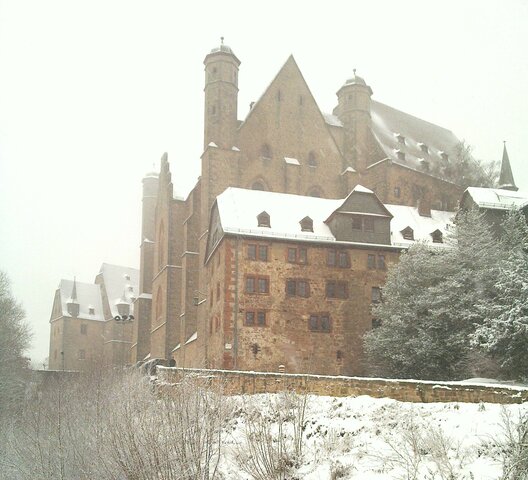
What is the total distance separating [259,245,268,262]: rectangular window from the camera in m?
43.1

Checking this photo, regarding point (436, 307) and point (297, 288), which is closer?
point (436, 307)

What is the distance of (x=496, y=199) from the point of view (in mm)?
44844

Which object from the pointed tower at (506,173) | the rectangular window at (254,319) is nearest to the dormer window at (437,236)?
the rectangular window at (254,319)

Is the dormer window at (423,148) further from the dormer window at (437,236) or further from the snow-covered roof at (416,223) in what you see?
the dormer window at (437,236)

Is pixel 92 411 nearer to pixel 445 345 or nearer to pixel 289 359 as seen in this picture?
pixel 289 359

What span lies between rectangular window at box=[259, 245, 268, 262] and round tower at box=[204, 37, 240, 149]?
1471 cm

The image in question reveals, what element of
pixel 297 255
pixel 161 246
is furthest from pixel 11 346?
pixel 297 255

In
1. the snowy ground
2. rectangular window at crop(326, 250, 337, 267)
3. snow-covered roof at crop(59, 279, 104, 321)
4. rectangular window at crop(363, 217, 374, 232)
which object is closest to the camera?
the snowy ground

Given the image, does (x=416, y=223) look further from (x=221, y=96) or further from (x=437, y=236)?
(x=221, y=96)

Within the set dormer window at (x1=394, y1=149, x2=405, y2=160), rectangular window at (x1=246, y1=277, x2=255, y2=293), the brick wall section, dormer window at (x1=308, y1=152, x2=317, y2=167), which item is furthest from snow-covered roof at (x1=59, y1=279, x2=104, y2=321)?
the brick wall section

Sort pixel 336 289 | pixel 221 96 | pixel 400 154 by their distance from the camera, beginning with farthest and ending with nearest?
pixel 400 154 < pixel 221 96 < pixel 336 289

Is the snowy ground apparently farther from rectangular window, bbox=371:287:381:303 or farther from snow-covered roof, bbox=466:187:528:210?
snow-covered roof, bbox=466:187:528:210

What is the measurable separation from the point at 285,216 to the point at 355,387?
18.2 meters

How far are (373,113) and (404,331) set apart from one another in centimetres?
3570
